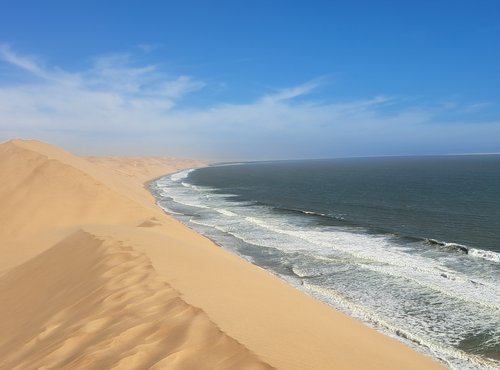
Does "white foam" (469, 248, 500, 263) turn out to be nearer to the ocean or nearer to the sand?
the ocean

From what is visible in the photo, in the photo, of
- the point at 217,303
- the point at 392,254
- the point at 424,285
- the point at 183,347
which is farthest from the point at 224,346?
the point at 392,254

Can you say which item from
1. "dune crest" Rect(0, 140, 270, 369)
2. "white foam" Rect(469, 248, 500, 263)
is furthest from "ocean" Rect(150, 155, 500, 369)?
"dune crest" Rect(0, 140, 270, 369)

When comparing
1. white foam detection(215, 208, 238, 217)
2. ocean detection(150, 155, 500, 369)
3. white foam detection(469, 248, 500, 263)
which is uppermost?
white foam detection(215, 208, 238, 217)

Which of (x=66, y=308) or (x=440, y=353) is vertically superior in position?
(x=66, y=308)

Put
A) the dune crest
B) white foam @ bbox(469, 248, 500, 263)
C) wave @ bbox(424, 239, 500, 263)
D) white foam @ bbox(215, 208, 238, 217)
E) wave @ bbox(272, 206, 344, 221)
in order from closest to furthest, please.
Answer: the dune crest
white foam @ bbox(469, 248, 500, 263)
wave @ bbox(424, 239, 500, 263)
wave @ bbox(272, 206, 344, 221)
white foam @ bbox(215, 208, 238, 217)

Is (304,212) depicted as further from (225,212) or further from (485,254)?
(485,254)

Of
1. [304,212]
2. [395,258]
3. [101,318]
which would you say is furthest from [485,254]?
[101,318]

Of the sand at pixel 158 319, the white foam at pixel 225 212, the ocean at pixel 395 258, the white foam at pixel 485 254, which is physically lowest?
the white foam at pixel 485 254

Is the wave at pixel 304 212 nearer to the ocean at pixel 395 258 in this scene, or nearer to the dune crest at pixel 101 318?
the ocean at pixel 395 258

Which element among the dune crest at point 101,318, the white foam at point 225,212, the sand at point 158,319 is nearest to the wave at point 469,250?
the sand at point 158,319

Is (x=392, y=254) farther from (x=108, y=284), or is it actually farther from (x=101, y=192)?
(x=101, y=192)

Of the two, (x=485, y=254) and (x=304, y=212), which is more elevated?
(x=304, y=212)
